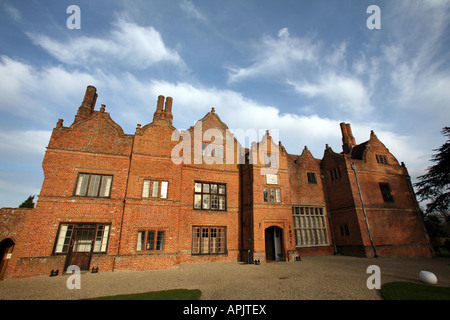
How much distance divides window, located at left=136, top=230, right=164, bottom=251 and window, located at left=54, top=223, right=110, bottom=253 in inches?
82.2

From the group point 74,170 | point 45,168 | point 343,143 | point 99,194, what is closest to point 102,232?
point 99,194

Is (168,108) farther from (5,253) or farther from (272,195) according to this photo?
(5,253)

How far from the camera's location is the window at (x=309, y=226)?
21734 millimetres

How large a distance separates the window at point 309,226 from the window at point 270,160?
19.8 ft

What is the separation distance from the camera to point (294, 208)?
22469mm

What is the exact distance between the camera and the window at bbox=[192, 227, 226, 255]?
666 inches

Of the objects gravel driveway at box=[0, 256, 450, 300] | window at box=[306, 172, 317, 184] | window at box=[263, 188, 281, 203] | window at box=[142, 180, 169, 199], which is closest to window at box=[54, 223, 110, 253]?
gravel driveway at box=[0, 256, 450, 300]

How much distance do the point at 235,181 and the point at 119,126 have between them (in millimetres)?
10970

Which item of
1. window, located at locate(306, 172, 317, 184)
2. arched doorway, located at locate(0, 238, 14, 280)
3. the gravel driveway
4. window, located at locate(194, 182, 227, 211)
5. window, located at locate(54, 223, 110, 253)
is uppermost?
window, located at locate(306, 172, 317, 184)

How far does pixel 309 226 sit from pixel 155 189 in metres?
16.7

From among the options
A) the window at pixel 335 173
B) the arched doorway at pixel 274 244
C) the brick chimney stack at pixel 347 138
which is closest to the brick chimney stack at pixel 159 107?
the arched doorway at pixel 274 244

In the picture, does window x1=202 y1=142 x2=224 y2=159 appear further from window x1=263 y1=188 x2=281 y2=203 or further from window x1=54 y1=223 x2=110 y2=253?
window x1=54 y1=223 x2=110 y2=253

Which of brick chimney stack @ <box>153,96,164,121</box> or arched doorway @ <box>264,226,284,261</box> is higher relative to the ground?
brick chimney stack @ <box>153,96,164,121</box>

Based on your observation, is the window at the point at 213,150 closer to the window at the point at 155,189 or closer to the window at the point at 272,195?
the window at the point at 155,189
